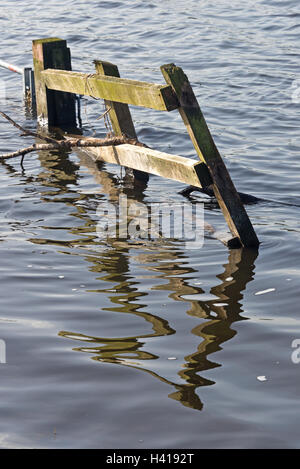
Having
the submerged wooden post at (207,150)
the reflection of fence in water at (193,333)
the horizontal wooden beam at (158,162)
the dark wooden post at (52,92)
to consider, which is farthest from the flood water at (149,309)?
the dark wooden post at (52,92)

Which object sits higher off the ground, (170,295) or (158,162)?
(158,162)

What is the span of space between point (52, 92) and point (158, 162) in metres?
3.66

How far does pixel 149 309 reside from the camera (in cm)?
508

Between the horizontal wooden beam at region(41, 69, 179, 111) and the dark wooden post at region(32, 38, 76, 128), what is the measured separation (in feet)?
0.96

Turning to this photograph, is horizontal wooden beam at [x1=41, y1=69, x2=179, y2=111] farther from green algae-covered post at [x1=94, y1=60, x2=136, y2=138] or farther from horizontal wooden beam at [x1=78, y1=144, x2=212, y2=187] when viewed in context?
horizontal wooden beam at [x1=78, y1=144, x2=212, y2=187]

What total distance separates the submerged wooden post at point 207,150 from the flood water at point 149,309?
27 cm

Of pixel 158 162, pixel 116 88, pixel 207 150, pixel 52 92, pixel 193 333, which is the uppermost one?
pixel 116 88

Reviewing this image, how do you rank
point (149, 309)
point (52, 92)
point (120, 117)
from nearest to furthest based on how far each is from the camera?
1. point (149, 309)
2. point (120, 117)
3. point (52, 92)

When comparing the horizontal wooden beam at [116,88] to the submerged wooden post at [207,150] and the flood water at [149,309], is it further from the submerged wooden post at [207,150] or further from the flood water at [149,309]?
the flood water at [149,309]

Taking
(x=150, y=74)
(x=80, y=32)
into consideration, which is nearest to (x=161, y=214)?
(x=150, y=74)

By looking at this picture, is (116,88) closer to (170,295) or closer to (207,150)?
(207,150)

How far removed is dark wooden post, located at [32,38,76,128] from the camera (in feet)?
31.2

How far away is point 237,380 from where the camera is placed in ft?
13.4

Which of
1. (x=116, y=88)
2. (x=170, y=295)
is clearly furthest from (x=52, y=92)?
(x=170, y=295)
